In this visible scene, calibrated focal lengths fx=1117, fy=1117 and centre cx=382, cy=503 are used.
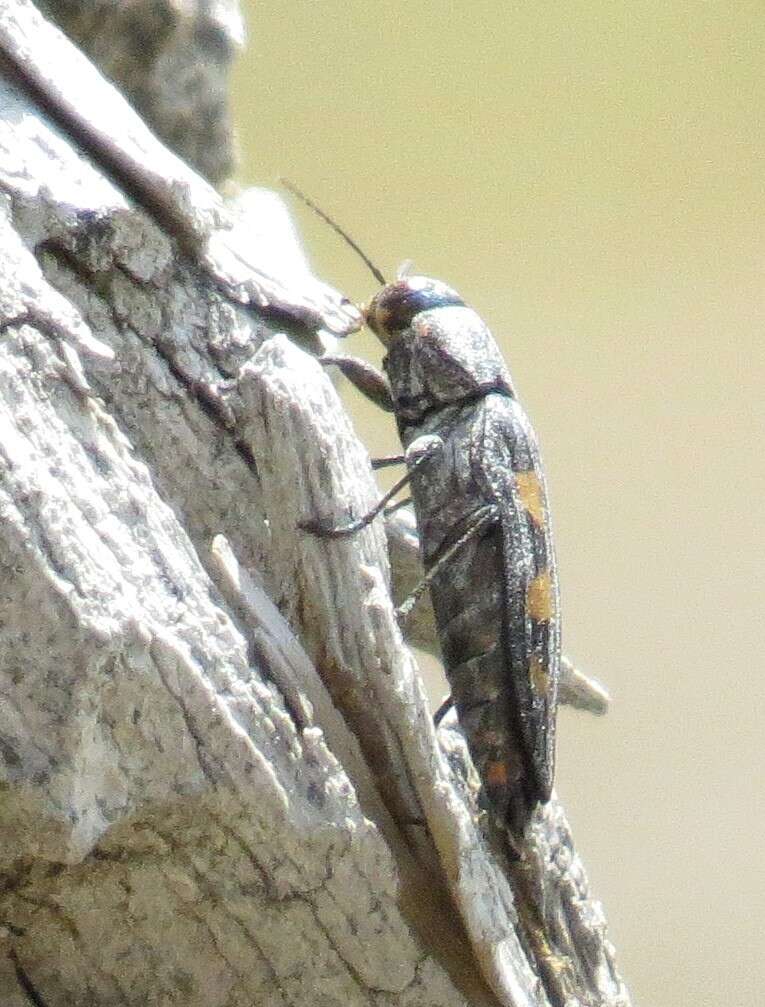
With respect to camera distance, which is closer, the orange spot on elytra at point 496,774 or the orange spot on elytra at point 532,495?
the orange spot on elytra at point 496,774

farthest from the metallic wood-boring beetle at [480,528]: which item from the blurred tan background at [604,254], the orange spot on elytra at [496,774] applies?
the blurred tan background at [604,254]

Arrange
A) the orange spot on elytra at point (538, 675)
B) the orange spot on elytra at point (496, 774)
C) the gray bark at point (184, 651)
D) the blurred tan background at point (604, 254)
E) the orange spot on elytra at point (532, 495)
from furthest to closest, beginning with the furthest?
the blurred tan background at point (604, 254) < the orange spot on elytra at point (532, 495) < the orange spot on elytra at point (538, 675) < the orange spot on elytra at point (496, 774) < the gray bark at point (184, 651)

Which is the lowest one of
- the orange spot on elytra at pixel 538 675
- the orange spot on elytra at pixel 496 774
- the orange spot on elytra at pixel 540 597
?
the orange spot on elytra at pixel 496 774

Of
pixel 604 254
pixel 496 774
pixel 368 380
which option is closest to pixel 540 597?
pixel 496 774

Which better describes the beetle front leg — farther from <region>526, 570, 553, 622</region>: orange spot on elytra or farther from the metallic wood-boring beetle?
<region>526, 570, 553, 622</region>: orange spot on elytra

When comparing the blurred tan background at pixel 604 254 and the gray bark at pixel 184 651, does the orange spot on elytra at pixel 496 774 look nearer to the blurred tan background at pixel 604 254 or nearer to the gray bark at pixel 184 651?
the gray bark at pixel 184 651

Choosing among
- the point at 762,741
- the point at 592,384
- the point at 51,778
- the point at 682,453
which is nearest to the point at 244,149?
the point at 592,384

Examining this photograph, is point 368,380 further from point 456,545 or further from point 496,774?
point 496,774
